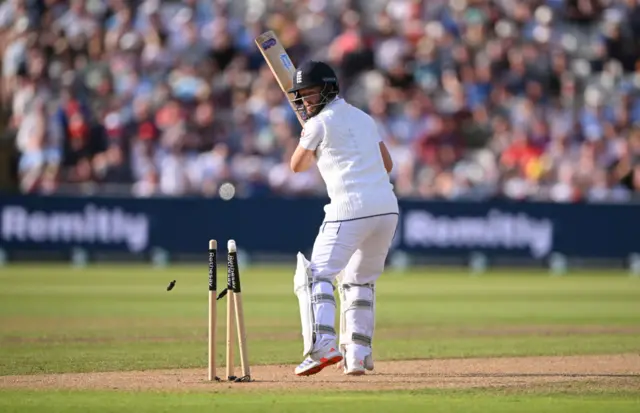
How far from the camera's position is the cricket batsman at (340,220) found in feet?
31.5

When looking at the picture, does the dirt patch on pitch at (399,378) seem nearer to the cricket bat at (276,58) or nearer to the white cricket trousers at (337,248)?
the white cricket trousers at (337,248)

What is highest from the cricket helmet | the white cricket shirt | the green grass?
the cricket helmet

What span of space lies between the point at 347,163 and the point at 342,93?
1729 centimetres

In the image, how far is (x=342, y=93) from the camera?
2694cm

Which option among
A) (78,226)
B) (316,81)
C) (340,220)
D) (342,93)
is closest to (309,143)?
(316,81)

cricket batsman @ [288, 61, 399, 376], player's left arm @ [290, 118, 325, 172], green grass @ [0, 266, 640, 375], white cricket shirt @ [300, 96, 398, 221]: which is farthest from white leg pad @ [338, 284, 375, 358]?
green grass @ [0, 266, 640, 375]

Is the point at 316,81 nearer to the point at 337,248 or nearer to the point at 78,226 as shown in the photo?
the point at 337,248

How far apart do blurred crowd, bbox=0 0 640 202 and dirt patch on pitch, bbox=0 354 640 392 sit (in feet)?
47.6

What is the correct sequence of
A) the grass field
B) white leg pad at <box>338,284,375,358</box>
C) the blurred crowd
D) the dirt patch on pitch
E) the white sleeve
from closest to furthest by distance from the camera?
1. the grass field
2. the dirt patch on pitch
3. the white sleeve
4. white leg pad at <box>338,284,375,358</box>
5. the blurred crowd

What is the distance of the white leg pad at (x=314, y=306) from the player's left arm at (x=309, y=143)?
713 millimetres

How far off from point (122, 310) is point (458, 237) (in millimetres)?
9862

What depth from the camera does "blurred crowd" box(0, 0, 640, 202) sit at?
84.6 feet

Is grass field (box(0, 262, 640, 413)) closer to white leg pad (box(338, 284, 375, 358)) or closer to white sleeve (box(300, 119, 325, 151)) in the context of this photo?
white leg pad (box(338, 284, 375, 358))

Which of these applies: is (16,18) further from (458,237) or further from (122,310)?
(122,310)
